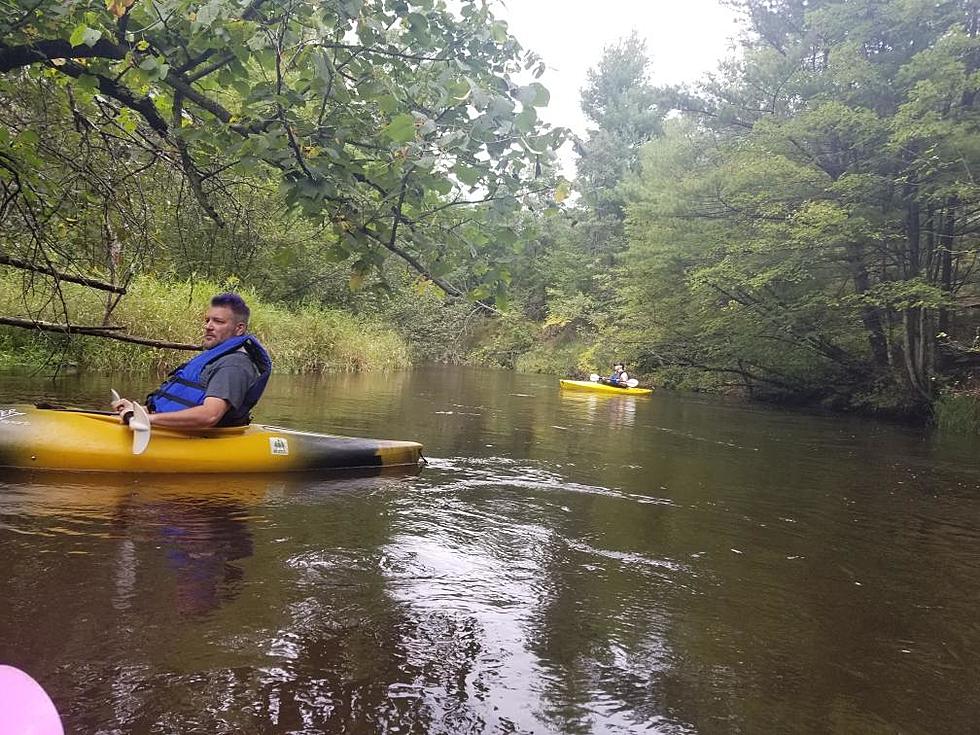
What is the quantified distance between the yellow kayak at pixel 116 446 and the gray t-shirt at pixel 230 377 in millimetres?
350

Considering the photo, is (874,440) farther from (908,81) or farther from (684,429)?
(908,81)

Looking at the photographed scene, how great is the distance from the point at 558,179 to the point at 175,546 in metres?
2.17

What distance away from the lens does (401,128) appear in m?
2.15

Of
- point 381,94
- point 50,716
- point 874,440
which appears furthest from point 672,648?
point 874,440

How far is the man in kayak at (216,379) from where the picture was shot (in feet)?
A: 13.5

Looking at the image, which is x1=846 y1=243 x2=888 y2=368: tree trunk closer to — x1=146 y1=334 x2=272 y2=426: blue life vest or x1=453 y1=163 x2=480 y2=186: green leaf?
x1=146 y1=334 x2=272 y2=426: blue life vest

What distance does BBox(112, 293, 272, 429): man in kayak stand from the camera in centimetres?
411

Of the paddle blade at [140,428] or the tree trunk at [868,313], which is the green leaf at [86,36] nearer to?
the paddle blade at [140,428]

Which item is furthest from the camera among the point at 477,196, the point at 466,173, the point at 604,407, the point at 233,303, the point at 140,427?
the point at 604,407

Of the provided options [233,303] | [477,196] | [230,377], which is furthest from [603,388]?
[477,196]

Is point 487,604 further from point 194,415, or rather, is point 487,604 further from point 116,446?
point 116,446

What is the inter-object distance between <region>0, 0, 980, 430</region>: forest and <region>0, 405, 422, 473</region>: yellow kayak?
56cm

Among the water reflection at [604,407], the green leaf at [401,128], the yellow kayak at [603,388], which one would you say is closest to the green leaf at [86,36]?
the green leaf at [401,128]

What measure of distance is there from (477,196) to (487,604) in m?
1.50
